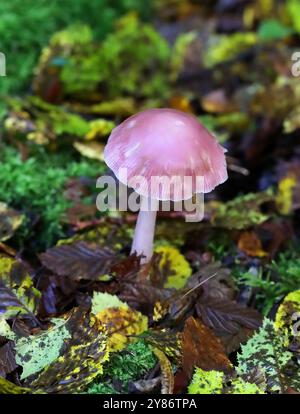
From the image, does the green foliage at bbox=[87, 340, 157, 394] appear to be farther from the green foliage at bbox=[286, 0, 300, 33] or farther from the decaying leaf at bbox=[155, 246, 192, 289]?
the green foliage at bbox=[286, 0, 300, 33]

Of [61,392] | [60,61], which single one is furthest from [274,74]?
[61,392]

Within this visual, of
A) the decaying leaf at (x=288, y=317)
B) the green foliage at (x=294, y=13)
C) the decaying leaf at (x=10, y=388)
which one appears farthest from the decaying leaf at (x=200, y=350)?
the green foliage at (x=294, y=13)

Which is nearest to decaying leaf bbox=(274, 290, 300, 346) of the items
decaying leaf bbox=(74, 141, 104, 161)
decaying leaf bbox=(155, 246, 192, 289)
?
decaying leaf bbox=(155, 246, 192, 289)

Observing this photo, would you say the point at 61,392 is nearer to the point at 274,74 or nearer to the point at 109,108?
the point at 109,108

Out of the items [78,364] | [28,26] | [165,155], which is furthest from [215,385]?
[28,26]

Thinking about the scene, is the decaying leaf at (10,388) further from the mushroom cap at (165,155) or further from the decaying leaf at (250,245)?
the decaying leaf at (250,245)
